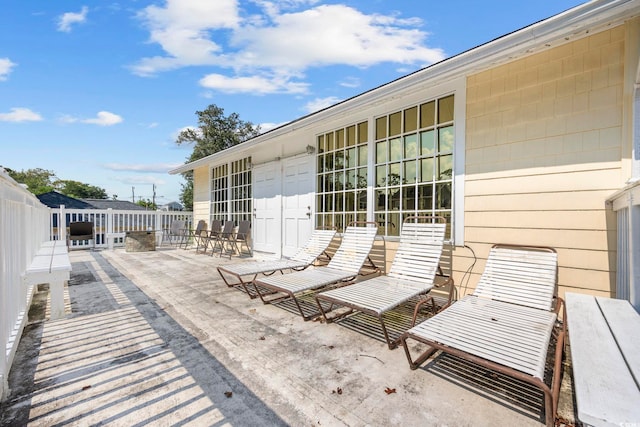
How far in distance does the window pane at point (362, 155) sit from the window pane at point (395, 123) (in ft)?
1.83

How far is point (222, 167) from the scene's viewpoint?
29.6 ft

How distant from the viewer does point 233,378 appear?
77.6 inches

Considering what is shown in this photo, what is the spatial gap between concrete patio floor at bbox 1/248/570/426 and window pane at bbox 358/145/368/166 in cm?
280

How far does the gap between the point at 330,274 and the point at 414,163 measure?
1.98 metres

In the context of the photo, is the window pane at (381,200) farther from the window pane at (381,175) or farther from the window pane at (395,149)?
the window pane at (395,149)

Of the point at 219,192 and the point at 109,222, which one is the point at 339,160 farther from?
the point at 109,222

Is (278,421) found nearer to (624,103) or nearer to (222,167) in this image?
(624,103)

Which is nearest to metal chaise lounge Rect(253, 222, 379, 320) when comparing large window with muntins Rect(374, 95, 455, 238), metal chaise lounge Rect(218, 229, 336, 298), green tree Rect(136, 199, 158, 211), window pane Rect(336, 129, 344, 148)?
metal chaise lounge Rect(218, 229, 336, 298)

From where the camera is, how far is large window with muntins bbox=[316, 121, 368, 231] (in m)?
4.95

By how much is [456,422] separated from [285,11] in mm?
6879

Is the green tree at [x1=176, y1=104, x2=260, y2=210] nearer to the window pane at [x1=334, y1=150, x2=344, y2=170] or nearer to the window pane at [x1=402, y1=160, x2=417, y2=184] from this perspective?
the window pane at [x1=334, y1=150, x2=344, y2=170]

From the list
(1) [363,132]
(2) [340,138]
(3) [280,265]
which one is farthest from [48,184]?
(1) [363,132]

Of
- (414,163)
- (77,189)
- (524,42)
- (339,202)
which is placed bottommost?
(339,202)

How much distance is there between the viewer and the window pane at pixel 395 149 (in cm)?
436
